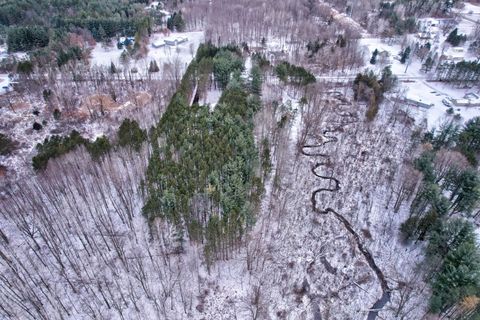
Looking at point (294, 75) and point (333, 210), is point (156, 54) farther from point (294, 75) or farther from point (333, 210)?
point (333, 210)

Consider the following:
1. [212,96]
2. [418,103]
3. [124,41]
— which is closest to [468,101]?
[418,103]

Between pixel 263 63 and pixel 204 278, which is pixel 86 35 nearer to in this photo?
pixel 263 63

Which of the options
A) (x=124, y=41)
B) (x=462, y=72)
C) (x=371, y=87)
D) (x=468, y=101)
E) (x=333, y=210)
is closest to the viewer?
(x=333, y=210)

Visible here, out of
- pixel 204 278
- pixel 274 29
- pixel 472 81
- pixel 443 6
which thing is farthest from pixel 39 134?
pixel 443 6

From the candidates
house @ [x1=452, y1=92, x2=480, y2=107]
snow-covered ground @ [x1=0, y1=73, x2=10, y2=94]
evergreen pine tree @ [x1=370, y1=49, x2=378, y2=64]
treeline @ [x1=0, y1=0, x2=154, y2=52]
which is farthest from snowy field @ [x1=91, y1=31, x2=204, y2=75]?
house @ [x1=452, y1=92, x2=480, y2=107]

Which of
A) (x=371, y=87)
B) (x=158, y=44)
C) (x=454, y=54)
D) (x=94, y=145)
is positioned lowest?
(x=94, y=145)
